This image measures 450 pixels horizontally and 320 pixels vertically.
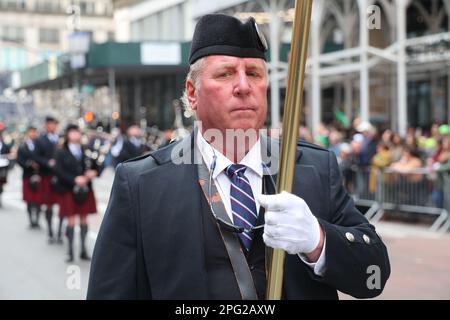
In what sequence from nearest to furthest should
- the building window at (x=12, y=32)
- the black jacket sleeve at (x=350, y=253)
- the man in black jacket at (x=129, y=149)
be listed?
the black jacket sleeve at (x=350, y=253), the man in black jacket at (x=129, y=149), the building window at (x=12, y=32)

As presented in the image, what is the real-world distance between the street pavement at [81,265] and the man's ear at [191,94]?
3.50m

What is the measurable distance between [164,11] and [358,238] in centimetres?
3852

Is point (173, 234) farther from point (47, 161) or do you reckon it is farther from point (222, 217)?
point (47, 161)

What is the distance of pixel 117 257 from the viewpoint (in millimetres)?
2264

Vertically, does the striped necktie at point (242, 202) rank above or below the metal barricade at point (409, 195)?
above

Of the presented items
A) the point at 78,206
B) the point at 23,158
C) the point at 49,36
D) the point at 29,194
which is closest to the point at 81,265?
the point at 78,206

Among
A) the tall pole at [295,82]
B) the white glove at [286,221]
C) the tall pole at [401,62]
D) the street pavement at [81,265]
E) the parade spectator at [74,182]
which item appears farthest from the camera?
the tall pole at [401,62]

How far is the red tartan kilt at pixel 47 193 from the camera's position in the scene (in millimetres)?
12183

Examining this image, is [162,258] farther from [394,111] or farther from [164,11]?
[164,11]

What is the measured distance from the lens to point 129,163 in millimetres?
2432

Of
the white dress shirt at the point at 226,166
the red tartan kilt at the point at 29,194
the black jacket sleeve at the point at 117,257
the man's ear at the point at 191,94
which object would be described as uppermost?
the man's ear at the point at 191,94

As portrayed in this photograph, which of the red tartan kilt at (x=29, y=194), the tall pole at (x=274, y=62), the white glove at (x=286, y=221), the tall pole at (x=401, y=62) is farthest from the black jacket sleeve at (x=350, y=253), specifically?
the tall pole at (x=274, y=62)

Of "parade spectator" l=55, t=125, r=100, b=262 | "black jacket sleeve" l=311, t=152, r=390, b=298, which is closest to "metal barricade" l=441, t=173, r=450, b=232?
"parade spectator" l=55, t=125, r=100, b=262

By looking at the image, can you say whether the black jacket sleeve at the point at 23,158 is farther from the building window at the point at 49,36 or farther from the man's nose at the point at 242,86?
the building window at the point at 49,36
